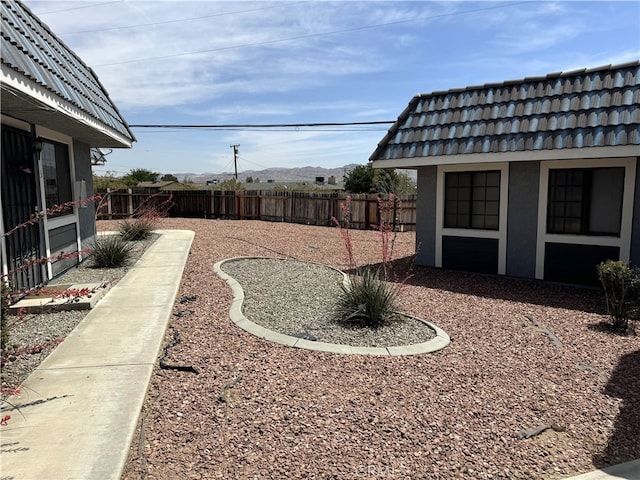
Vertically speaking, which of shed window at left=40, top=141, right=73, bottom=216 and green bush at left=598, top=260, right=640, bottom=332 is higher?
shed window at left=40, top=141, right=73, bottom=216

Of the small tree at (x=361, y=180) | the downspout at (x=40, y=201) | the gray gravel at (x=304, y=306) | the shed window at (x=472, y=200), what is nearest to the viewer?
the gray gravel at (x=304, y=306)

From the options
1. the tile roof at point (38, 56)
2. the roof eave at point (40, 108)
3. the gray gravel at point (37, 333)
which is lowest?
the gray gravel at point (37, 333)

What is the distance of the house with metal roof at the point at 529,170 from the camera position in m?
7.85

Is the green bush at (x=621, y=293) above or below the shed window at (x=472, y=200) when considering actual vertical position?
below

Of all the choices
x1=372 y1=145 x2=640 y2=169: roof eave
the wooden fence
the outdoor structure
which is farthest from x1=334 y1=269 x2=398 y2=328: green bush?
the wooden fence

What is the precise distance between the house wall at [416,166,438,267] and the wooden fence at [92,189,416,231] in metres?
7.89

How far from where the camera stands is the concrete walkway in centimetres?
274

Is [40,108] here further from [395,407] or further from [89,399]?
[395,407]

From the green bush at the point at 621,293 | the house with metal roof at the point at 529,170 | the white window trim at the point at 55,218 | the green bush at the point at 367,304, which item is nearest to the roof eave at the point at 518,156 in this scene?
the house with metal roof at the point at 529,170

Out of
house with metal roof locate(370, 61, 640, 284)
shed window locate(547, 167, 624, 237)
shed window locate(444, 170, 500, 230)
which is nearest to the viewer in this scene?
house with metal roof locate(370, 61, 640, 284)

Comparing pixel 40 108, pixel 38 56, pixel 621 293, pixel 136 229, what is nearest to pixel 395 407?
pixel 621 293

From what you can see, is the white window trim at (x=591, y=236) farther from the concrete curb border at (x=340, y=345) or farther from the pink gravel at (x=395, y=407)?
the concrete curb border at (x=340, y=345)

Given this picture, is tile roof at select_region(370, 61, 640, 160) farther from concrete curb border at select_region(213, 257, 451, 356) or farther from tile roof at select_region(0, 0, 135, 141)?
tile roof at select_region(0, 0, 135, 141)

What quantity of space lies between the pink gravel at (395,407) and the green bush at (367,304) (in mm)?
791
